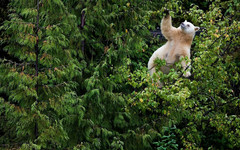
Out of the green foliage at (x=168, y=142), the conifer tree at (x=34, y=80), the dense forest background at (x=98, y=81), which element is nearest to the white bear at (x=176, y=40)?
the dense forest background at (x=98, y=81)

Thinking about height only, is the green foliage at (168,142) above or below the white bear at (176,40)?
below

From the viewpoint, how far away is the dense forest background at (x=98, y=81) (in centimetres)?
458

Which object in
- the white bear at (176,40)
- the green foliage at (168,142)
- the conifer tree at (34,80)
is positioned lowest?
the green foliage at (168,142)

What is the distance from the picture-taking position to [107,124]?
670 cm

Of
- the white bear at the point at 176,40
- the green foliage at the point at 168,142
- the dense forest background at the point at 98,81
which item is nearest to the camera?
the dense forest background at the point at 98,81

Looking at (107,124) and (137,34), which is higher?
(137,34)

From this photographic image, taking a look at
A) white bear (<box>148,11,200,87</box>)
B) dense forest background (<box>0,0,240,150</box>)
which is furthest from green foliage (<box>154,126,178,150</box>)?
white bear (<box>148,11,200,87</box>)

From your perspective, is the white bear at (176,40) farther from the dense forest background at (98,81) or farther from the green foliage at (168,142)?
the green foliage at (168,142)

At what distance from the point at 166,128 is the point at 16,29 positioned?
3231 millimetres

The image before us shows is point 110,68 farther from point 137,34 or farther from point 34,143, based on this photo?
point 34,143

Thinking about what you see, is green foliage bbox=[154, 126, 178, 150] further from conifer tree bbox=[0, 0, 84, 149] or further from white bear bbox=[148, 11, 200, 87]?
conifer tree bbox=[0, 0, 84, 149]

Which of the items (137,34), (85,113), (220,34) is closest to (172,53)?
(220,34)

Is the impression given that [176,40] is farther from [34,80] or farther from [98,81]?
[34,80]

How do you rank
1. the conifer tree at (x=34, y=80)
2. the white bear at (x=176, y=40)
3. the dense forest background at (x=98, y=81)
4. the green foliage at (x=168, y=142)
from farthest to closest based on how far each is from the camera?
1. the green foliage at (x=168, y=142)
2. the white bear at (x=176, y=40)
3. the dense forest background at (x=98, y=81)
4. the conifer tree at (x=34, y=80)
